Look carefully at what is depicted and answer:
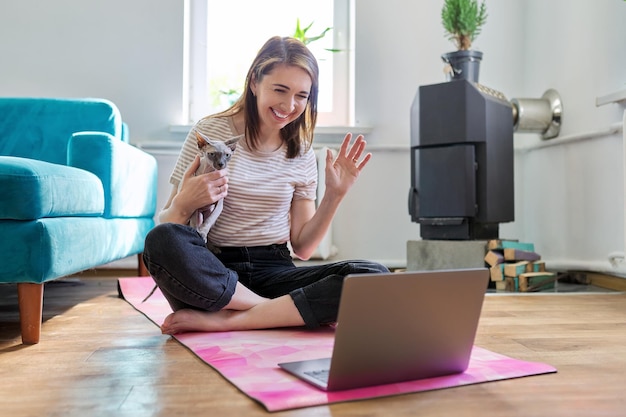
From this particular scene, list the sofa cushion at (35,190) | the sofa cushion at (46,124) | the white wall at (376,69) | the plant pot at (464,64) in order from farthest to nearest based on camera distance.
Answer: the white wall at (376,69) → the plant pot at (464,64) → the sofa cushion at (46,124) → the sofa cushion at (35,190)

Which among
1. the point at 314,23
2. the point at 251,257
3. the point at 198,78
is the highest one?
the point at 314,23

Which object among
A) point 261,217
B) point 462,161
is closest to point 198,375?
point 261,217

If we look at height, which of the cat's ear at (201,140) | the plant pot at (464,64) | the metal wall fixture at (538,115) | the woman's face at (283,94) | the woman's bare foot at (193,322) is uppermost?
the plant pot at (464,64)

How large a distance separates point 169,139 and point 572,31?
73.9 inches

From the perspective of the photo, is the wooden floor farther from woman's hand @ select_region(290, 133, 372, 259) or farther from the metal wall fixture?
the metal wall fixture

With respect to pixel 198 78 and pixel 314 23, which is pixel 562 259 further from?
pixel 198 78

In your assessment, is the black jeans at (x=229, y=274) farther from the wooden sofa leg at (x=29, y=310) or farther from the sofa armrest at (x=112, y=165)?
the sofa armrest at (x=112, y=165)

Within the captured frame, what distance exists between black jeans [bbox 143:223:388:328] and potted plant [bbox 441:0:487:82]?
1456 mm

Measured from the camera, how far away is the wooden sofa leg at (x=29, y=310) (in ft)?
4.33

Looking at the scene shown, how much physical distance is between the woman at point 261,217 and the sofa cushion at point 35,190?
0.77ft

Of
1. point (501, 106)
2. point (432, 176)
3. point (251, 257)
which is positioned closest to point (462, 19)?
point (501, 106)

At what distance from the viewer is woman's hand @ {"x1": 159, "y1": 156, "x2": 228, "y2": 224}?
1359 mm

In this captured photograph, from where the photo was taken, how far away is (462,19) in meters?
2.63

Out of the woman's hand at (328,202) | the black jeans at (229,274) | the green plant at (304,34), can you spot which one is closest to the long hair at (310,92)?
the woman's hand at (328,202)
